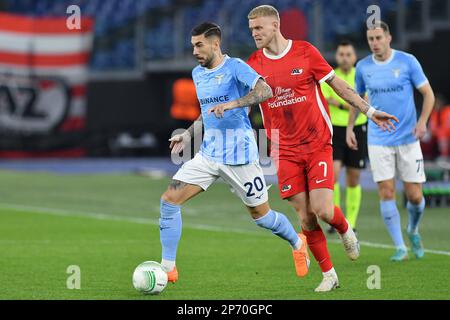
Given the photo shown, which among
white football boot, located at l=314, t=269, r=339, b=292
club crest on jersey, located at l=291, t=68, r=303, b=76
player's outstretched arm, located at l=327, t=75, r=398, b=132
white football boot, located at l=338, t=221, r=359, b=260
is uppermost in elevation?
club crest on jersey, located at l=291, t=68, r=303, b=76

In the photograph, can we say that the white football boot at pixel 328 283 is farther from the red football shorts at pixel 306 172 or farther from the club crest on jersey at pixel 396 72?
the club crest on jersey at pixel 396 72

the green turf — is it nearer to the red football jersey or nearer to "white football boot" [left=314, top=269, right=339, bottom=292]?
"white football boot" [left=314, top=269, right=339, bottom=292]

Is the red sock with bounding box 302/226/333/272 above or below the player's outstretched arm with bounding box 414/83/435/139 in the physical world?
below

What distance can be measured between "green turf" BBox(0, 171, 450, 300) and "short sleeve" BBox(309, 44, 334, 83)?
67.1 inches

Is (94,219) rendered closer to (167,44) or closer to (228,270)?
(228,270)

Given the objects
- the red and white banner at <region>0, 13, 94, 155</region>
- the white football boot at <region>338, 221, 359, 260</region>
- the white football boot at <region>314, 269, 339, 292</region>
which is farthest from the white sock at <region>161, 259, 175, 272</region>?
the red and white banner at <region>0, 13, 94, 155</region>

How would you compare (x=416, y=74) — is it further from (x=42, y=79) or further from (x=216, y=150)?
(x=42, y=79)

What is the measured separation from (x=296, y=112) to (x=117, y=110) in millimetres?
22353

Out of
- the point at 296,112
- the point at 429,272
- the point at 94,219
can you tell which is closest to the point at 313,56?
the point at 296,112

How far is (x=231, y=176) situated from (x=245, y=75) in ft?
2.83

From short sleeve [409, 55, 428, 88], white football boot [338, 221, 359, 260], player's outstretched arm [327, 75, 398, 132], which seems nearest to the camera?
player's outstretched arm [327, 75, 398, 132]

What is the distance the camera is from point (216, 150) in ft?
30.1

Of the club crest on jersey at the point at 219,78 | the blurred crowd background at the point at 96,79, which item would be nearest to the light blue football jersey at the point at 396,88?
the club crest on jersey at the point at 219,78

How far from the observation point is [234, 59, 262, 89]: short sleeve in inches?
346
